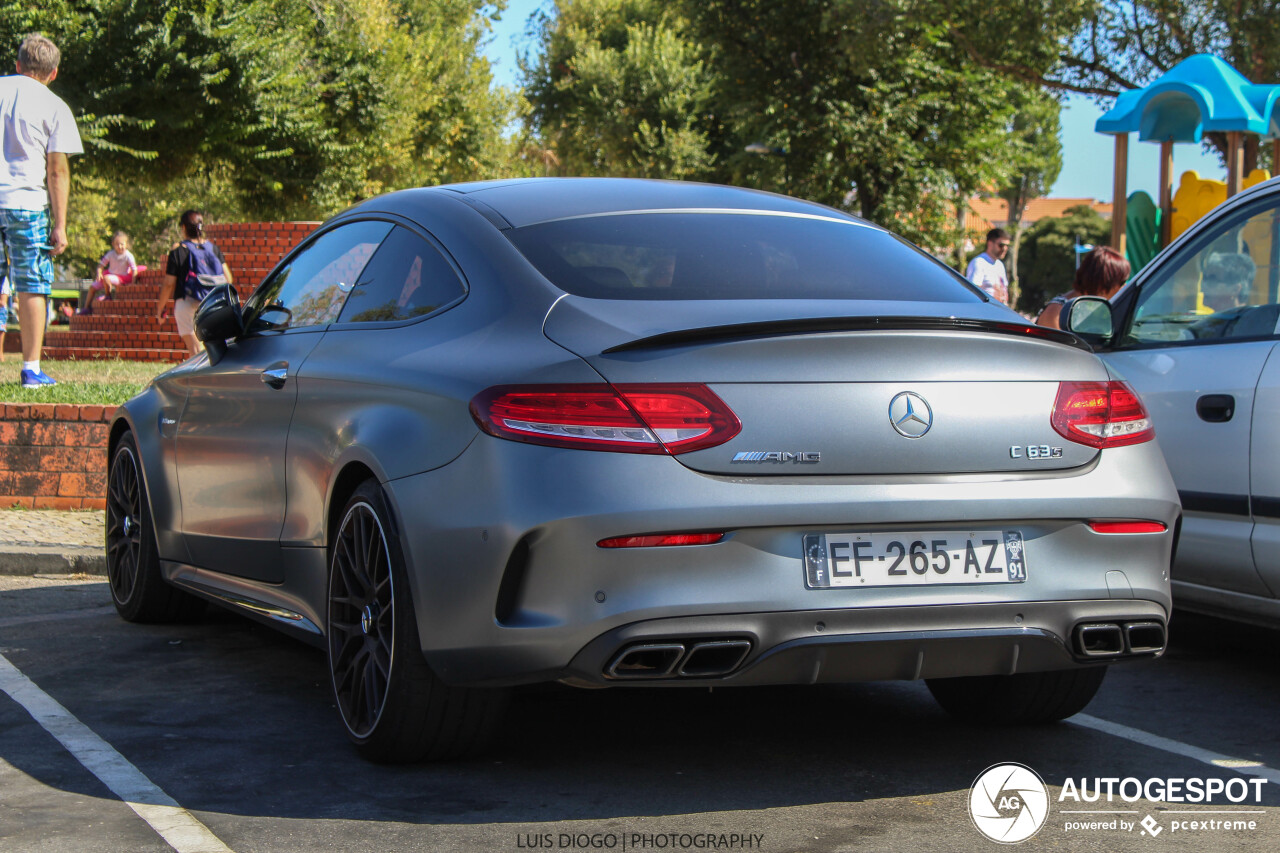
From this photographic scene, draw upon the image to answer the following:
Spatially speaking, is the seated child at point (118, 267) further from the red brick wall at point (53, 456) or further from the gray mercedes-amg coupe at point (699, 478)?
the gray mercedes-amg coupe at point (699, 478)

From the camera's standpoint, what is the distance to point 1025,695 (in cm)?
456

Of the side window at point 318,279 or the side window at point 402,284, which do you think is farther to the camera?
the side window at point 318,279

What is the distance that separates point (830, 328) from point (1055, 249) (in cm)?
8892

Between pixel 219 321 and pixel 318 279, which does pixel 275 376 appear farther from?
pixel 219 321

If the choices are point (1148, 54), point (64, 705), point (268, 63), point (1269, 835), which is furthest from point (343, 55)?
point (1269, 835)

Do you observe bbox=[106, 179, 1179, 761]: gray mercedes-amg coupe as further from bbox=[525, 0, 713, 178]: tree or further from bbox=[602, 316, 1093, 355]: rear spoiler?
bbox=[525, 0, 713, 178]: tree

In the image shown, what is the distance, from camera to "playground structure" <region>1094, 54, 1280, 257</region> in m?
16.8

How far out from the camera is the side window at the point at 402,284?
13.9ft

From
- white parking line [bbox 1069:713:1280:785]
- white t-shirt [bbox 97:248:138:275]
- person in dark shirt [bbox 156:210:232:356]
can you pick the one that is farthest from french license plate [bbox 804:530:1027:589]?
white t-shirt [bbox 97:248:138:275]

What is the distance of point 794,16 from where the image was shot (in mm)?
32156

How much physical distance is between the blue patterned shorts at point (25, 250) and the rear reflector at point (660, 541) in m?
7.70

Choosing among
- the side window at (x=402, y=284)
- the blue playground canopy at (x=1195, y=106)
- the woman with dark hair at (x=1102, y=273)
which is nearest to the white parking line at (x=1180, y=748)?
the side window at (x=402, y=284)

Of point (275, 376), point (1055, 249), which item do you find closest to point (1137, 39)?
point (275, 376)

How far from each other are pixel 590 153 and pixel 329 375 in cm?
4865
